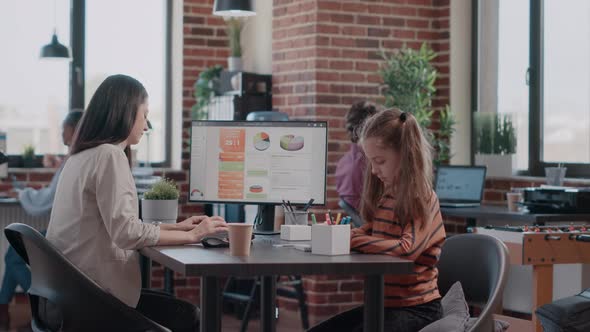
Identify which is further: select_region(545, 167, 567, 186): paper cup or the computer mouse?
select_region(545, 167, 567, 186): paper cup

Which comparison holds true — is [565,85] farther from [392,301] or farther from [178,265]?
[178,265]

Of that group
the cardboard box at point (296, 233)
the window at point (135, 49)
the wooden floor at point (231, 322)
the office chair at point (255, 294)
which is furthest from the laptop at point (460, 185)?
the cardboard box at point (296, 233)

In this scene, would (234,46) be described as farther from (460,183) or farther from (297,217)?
(297,217)

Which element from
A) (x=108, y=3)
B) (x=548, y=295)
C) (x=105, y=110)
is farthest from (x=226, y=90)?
(x=105, y=110)

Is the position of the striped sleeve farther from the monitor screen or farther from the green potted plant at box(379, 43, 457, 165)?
the green potted plant at box(379, 43, 457, 165)

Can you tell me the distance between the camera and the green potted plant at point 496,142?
614 centimetres

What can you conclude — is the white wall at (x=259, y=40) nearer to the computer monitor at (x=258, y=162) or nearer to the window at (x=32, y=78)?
the window at (x=32, y=78)

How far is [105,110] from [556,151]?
150 inches

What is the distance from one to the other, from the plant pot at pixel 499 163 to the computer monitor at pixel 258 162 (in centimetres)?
286

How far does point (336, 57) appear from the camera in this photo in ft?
20.5

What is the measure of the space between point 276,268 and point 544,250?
214 centimetres

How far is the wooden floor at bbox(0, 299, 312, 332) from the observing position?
585cm

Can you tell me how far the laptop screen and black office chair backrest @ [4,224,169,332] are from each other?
135 inches

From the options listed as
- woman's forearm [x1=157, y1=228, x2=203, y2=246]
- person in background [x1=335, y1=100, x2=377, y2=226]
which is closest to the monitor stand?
woman's forearm [x1=157, y1=228, x2=203, y2=246]
